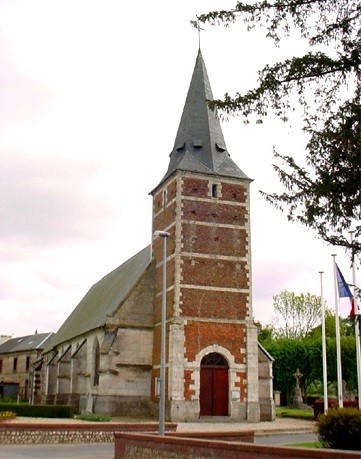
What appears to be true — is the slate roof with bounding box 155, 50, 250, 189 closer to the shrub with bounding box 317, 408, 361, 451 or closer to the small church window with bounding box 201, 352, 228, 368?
the small church window with bounding box 201, 352, 228, 368

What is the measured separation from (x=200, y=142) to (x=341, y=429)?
23653 mm

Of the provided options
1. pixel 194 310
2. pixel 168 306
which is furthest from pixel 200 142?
pixel 194 310

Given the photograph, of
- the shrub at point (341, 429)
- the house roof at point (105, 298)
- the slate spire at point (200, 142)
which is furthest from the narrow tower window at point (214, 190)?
the shrub at point (341, 429)

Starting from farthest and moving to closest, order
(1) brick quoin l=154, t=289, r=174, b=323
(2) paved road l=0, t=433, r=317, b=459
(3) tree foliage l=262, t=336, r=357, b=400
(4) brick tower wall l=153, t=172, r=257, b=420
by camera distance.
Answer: (3) tree foliage l=262, t=336, r=357, b=400, (1) brick quoin l=154, t=289, r=174, b=323, (4) brick tower wall l=153, t=172, r=257, b=420, (2) paved road l=0, t=433, r=317, b=459

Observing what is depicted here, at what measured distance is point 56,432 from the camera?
69.2ft

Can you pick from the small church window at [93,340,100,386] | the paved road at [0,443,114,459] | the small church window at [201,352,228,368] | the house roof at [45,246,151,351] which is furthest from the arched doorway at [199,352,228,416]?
the paved road at [0,443,114,459]

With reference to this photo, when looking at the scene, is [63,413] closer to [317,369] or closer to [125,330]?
[125,330]

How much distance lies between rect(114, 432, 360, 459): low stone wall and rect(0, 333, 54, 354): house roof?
5531 cm

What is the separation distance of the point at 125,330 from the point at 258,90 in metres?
23.1

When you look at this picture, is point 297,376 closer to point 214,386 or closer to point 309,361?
point 309,361

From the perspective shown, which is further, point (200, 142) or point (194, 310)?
point (200, 142)

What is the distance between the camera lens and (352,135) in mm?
13805

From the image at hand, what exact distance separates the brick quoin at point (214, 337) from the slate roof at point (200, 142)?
888 centimetres

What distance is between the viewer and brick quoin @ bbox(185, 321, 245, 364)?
32.1m
